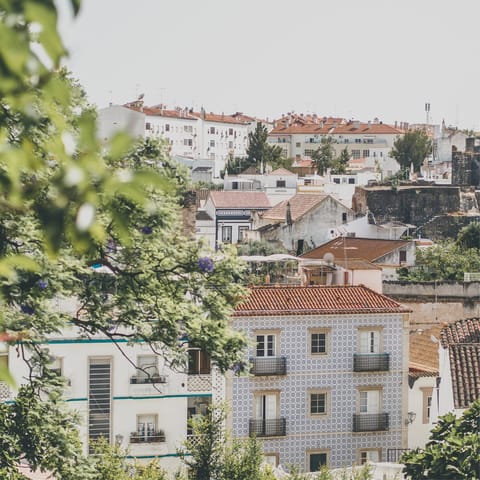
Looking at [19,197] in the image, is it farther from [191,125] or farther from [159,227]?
[191,125]

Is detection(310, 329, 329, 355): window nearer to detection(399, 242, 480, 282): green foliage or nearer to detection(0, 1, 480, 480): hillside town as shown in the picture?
detection(0, 1, 480, 480): hillside town

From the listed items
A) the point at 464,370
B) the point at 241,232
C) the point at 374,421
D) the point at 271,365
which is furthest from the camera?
the point at 241,232

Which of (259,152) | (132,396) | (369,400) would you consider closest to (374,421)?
(369,400)

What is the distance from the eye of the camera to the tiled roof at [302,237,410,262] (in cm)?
3912

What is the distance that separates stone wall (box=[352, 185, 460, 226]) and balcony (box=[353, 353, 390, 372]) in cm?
3496

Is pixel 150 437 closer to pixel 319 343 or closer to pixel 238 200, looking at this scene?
pixel 319 343

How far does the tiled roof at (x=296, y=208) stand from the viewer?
166ft

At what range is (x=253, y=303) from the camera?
20094 millimetres

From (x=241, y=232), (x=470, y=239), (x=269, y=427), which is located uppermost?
(x=241, y=232)

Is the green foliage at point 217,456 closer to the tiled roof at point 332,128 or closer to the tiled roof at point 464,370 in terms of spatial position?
the tiled roof at point 464,370

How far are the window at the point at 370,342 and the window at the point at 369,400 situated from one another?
2.31ft

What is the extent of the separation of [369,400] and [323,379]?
0.92 metres

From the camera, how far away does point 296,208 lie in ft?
169

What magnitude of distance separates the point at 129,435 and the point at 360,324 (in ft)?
15.2
